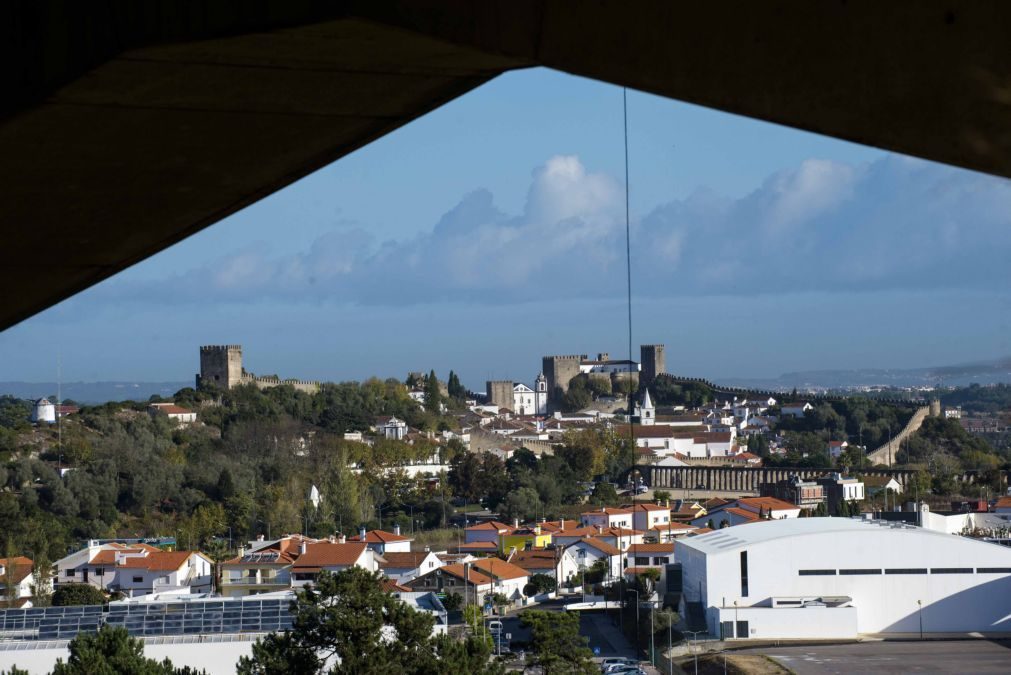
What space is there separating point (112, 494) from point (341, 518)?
5.11 metres

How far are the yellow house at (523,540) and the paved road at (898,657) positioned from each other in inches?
366

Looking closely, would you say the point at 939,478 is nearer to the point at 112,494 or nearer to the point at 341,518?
the point at 341,518

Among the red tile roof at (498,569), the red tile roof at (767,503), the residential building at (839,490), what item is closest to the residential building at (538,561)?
the red tile roof at (498,569)

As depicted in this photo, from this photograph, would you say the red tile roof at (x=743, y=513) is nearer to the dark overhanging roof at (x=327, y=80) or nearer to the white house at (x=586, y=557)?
the white house at (x=586, y=557)

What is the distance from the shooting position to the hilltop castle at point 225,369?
5050 centimetres

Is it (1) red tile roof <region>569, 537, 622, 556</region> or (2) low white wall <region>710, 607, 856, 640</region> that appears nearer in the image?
(2) low white wall <region>710, 607, 856, 640</region>

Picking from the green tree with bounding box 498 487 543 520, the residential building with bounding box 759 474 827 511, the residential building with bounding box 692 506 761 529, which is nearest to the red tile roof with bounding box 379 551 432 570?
the residential building with bounding box 692 506 761 529

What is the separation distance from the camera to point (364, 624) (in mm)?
10492

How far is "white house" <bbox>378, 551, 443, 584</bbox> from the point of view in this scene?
22734 millimetres

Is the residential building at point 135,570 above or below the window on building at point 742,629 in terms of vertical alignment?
above

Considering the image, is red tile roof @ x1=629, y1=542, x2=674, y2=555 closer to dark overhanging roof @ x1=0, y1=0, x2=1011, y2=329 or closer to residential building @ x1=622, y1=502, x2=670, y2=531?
residential building @ x1=622, y1=502, x2=670, y2=531

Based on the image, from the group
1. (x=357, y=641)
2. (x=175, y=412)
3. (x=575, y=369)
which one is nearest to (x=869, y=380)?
(x=575, y=369)

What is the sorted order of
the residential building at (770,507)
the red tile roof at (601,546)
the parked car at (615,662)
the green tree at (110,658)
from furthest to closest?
the residential building at (770,507)
the red tile roof at (601,546)
the parked car at (615,662)
the green tree at (110,658)

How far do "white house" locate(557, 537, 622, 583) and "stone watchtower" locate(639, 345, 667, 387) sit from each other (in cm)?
3960
